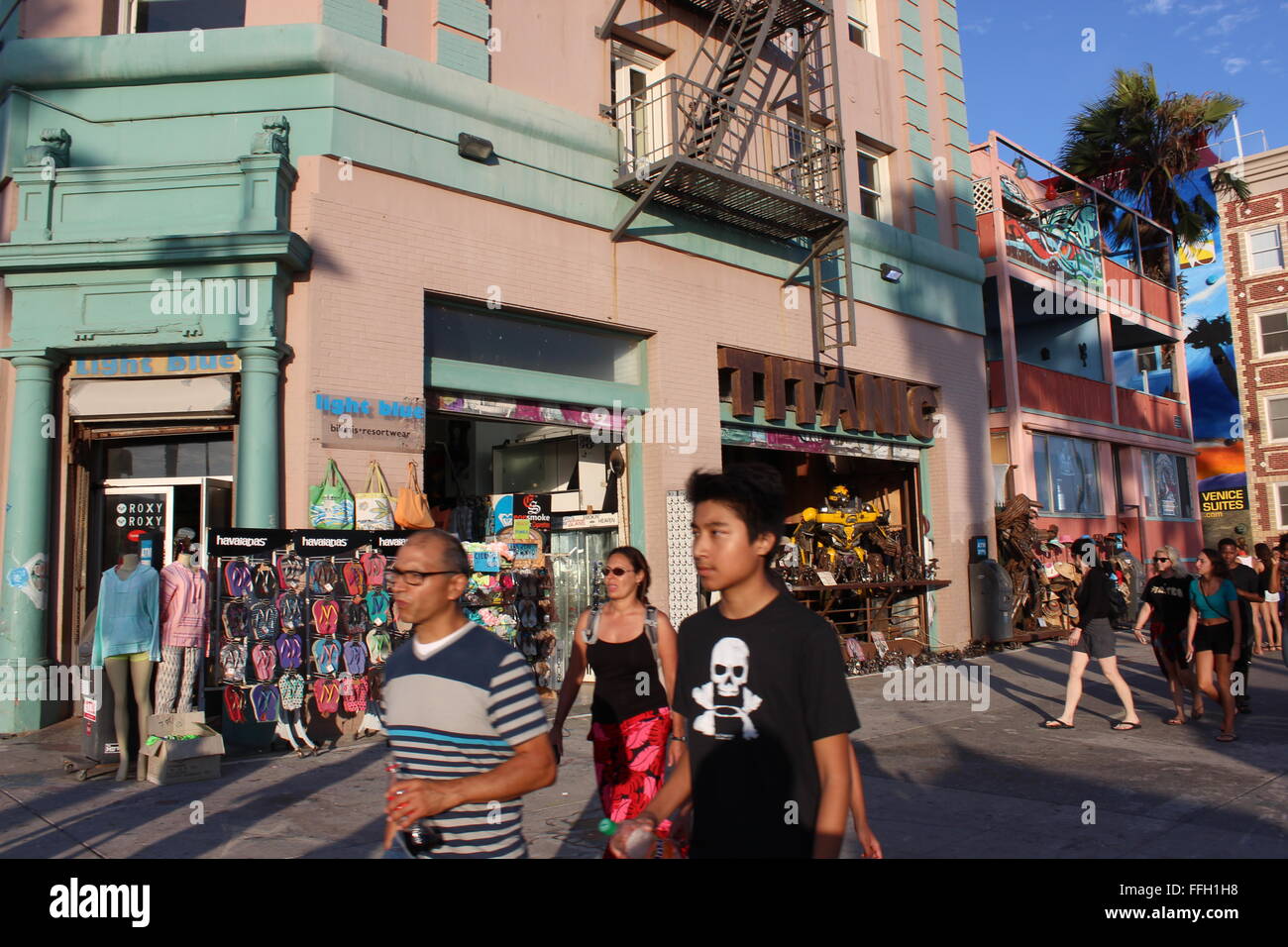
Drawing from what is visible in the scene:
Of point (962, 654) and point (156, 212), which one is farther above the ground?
point (156, 212)

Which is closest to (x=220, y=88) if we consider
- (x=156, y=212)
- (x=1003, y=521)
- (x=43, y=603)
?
(x=156, y=212)

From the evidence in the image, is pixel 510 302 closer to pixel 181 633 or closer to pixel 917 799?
pixel 181 633

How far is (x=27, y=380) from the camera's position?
30.5 ft

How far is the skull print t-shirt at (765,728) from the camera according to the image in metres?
2.58

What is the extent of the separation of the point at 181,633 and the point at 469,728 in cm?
638

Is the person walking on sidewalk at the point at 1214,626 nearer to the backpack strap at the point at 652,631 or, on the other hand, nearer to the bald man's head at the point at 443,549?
the backpack strap at the point at 652,631

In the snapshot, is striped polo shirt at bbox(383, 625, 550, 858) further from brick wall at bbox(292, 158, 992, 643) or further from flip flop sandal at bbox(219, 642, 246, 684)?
brick wall at bbox(292, 158, 992, 643)

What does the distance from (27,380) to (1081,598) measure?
1042cm

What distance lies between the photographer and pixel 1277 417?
3578 cm

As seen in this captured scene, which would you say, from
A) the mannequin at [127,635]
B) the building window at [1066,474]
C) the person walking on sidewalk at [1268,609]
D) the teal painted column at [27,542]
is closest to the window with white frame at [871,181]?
the building window at [1066,474]

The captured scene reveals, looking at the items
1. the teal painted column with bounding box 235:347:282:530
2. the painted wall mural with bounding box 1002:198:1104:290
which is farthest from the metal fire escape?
the painted wall mural with bounding box 1002:198:1104:290

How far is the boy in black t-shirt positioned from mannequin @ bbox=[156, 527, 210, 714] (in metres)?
6.55
